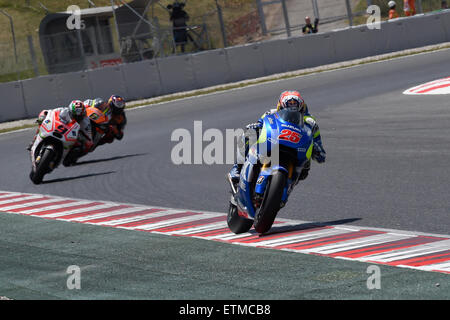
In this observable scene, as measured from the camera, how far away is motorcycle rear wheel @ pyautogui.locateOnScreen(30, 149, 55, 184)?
44.2ft

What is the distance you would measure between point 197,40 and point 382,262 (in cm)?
2167

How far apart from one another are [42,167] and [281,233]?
20.8 feet

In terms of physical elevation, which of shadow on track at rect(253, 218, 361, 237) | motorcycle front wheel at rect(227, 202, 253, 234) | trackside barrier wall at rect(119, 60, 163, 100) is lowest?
shadow on track at rect(253, 218, 361, 237)

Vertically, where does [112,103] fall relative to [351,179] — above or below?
above

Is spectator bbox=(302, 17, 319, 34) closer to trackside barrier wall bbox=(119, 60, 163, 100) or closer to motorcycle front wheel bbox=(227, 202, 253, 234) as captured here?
trackside barrier wall bbox=(119, 60, 163, 100)

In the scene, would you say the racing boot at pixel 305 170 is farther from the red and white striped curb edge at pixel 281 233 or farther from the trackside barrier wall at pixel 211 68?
the trackside barrier wall at pixel 211 68

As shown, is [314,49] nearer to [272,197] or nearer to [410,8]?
[410,8]

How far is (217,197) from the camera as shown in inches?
423

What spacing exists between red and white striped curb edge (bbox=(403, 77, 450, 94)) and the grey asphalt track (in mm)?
392

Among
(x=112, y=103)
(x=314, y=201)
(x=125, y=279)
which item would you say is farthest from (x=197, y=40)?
(x=125, y=279)

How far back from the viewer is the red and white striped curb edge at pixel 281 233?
21.9ft

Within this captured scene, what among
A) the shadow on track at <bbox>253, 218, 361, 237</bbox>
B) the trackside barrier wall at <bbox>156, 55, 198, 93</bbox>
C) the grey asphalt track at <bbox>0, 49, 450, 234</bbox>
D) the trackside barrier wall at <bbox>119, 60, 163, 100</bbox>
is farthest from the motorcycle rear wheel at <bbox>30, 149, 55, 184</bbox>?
the trackside barrier wall at <bbox>156, 55, 198, 93</bbox>

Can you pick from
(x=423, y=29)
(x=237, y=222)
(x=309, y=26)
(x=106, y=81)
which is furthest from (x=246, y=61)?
(x=237, y=222)

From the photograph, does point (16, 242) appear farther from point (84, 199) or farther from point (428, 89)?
point (428, 89)
